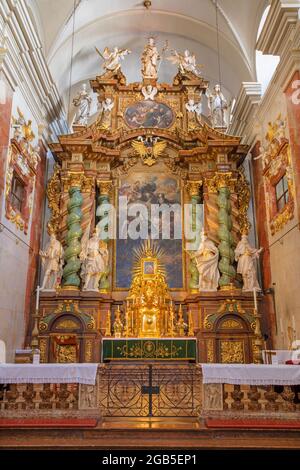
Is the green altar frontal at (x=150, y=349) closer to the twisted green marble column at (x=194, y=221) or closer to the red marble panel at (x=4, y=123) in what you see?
the twisted green marble column at (x=194, y=221)

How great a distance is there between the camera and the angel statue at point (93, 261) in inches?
401

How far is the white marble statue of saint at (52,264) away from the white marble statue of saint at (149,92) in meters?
4.66

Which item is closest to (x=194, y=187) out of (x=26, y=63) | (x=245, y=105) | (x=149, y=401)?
(x=245, y=105)

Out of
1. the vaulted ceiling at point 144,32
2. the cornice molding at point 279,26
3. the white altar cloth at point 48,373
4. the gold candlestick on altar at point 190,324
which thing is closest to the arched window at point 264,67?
the vaulted ceiling at point 144,32

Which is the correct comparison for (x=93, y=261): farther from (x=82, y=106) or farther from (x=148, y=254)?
(x=82, y=106)

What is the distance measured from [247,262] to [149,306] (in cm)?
247

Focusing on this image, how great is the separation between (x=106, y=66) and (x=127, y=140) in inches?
91.1

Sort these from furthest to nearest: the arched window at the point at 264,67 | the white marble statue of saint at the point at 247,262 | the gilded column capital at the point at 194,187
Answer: the gilded column capital at the point at 194,187 < the arched window at the point at 264,67 < the white marble statue of saint at the point at 247,262

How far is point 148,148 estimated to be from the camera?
456 inches

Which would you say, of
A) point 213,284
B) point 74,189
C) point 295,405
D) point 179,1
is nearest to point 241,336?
point 213,284

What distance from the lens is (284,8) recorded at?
26.4ft

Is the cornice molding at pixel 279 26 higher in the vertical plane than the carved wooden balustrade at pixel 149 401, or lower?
higher

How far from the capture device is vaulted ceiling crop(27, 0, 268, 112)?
11148 mm

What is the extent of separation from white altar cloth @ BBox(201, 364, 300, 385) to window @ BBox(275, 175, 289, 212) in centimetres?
466
